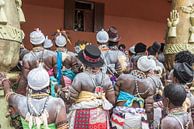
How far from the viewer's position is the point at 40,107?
13.3 feet

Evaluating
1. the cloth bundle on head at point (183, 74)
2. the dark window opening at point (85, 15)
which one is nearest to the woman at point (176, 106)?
the cloth bundle on head at point (183, 74)

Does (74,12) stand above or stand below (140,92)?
above

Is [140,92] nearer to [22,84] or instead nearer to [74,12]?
[22,84]

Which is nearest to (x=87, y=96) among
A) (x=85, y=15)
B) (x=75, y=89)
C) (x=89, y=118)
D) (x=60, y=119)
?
(x=75, y=89)

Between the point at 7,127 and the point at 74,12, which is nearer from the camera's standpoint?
the point at 7,127

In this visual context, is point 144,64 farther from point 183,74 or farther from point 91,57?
point 91,57

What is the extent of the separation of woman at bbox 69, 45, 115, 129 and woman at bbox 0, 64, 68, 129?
1016 millimetres

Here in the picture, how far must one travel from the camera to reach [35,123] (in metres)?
4.05

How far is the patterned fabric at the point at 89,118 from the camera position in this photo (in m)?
5.20

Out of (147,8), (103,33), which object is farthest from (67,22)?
(103,33)

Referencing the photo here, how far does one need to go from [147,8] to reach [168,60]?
5684 millimetres

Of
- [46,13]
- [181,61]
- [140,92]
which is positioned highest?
[46,13]

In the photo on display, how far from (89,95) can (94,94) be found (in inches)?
2.3

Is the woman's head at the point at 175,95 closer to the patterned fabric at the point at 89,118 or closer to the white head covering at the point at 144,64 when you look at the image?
the patterned fabric at the point at 89,118
